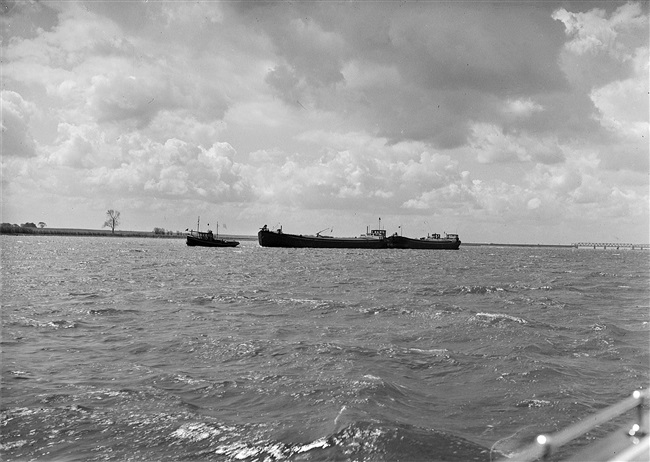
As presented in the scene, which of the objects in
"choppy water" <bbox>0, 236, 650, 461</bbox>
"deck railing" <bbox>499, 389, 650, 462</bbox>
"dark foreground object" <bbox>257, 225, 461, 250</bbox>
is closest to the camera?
"deck railing" <bbox>499, 389, 650, 462</bbox>

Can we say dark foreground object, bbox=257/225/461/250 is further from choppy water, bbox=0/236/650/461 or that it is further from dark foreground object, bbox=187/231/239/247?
choppy water, bbox=0/236/650/461

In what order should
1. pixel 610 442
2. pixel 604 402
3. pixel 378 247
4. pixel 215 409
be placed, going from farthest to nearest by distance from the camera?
1. pixel 378 247
2. pixel 604 402
3. pixel 215 409
4. pixel 610 442

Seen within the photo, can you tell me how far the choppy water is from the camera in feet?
27.7

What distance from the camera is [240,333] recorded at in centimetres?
1795

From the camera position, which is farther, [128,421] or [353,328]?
[353,328]

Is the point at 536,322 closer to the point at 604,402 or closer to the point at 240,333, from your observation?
the point at 604,402

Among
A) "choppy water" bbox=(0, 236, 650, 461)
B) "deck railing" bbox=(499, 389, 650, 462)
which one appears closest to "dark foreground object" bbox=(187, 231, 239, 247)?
"choppy water" bbox=(0, 236, 650, 461)

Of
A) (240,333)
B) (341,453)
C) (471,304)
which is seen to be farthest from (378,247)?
(341,453)

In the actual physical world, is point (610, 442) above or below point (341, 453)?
above

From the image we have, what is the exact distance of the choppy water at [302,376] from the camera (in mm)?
8438

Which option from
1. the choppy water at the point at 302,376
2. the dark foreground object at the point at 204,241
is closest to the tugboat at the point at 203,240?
the dark foreground object at the point at 204,241

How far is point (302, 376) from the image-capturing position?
12336 millimetres

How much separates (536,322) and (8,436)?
19.3 m

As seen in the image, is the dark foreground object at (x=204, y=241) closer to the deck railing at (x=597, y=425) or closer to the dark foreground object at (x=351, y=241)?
the dark foreground object at (x=351, y=241)
